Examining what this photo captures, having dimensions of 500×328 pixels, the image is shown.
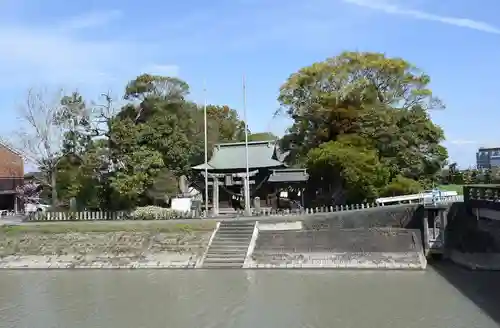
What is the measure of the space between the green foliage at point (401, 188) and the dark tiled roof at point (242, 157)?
27.2ft

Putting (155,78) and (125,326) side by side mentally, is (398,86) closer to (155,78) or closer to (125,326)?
(155,78)

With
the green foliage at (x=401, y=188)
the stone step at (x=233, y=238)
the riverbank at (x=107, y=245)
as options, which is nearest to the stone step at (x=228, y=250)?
the riverbank at (x=107, y=245)

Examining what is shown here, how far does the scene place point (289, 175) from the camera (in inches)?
1487

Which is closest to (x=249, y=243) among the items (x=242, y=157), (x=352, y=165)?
(x=352, y=165)

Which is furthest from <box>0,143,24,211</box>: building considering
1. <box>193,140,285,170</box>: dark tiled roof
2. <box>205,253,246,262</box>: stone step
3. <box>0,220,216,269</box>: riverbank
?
<box>205,253,246,262</box>: stone step

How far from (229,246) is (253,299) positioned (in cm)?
844

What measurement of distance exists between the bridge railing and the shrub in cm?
1729

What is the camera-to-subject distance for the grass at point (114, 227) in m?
29.2

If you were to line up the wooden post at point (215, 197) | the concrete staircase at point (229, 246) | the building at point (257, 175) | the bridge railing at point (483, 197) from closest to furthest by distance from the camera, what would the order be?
the bridge railing at point (483, 197) → the concrete staircase at point (229, 246) → the wooden post at point (215, 197) → the building at point (257, 175)

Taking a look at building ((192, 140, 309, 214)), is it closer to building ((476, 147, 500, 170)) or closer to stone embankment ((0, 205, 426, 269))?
stone embankment ((0, 205, 426, 269))

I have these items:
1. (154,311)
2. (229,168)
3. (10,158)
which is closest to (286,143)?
(229,168)

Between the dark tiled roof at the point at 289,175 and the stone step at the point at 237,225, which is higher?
the dark tiled roof at the point at 289,175

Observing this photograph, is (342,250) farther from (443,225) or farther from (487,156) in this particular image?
(487,156)

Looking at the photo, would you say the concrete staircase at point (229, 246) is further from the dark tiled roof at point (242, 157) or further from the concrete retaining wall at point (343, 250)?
the dark tiled roof at point (242, 157)
